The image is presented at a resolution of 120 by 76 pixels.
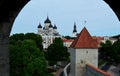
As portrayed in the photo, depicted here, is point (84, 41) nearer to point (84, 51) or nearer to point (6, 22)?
point (84, 51)

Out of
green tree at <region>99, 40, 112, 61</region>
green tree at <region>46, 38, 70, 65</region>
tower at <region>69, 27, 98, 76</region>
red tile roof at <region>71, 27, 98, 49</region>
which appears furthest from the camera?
green tree at <region>99, 40, 112, 61</region>

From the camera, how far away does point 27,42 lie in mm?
32500

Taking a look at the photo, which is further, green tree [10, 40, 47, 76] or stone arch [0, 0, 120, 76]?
green tree [10, 40, 47, 76]

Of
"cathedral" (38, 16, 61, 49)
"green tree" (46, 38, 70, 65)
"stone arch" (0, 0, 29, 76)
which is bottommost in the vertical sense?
"green tree" (46, 38, 70, 65)

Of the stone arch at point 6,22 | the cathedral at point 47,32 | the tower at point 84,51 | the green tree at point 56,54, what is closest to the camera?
the stone arch at point 6,22

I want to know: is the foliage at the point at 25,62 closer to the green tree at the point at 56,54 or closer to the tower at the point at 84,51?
the tower at the point at 84,51

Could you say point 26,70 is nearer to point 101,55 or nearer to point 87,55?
point 87,55

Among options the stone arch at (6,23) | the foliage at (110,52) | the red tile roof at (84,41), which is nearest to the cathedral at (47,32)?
the foliage at (110,52)

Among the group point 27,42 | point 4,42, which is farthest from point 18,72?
point 4,42

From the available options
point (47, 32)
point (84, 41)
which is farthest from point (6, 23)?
point (47, 32)

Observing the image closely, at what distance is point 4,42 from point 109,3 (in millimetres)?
1035

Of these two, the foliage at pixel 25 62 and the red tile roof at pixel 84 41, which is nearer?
the foliage at pixel 25 62

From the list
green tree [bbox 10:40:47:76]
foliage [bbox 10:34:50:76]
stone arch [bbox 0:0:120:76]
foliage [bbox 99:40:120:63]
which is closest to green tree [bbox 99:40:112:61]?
foliage [bbox 99:40:120:63]

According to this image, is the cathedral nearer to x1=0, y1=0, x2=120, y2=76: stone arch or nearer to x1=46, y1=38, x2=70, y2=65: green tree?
x1=46, y1=38, x2=70, y2=65: green tree
